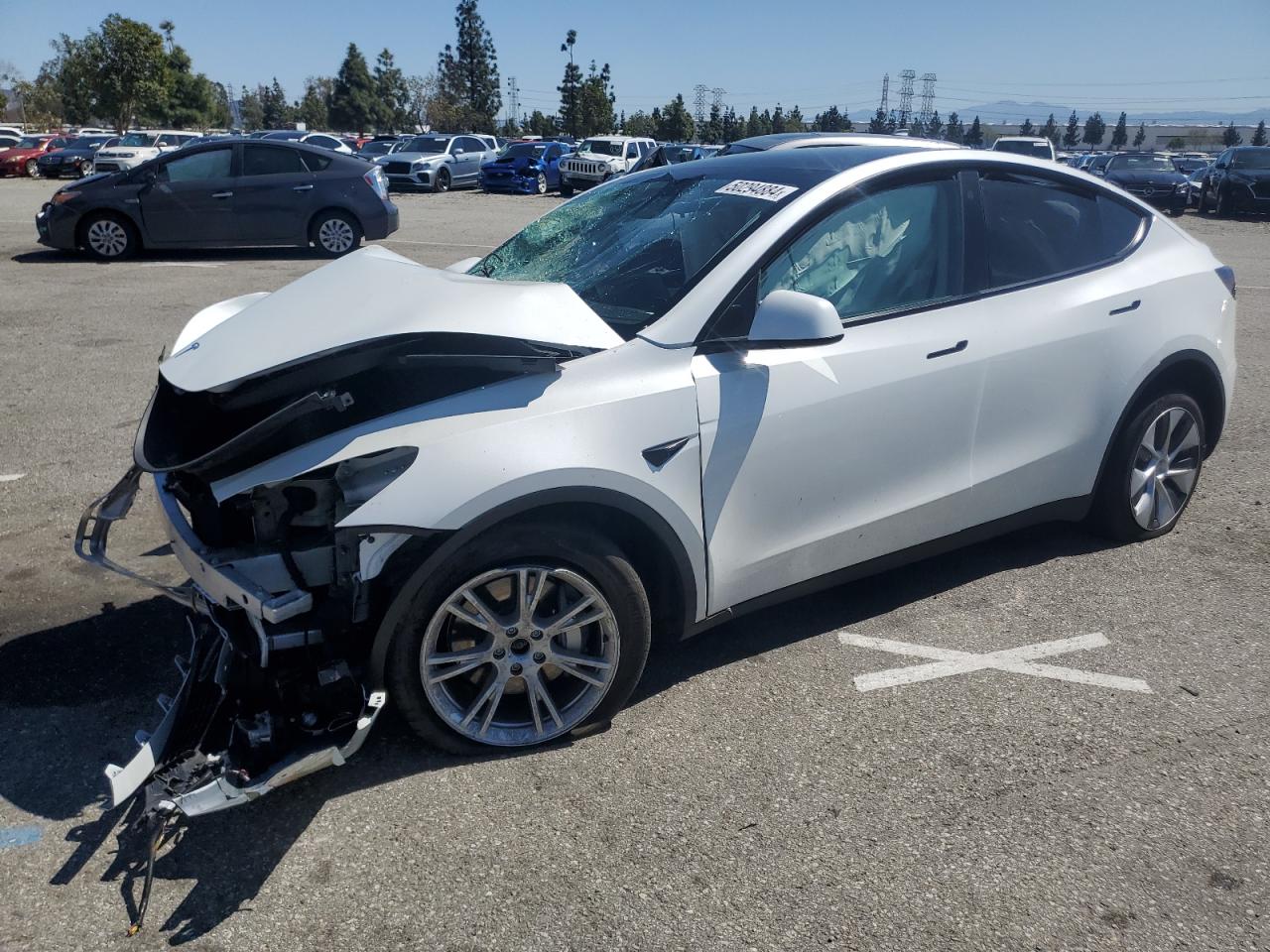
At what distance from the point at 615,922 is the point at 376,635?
984 millimetres

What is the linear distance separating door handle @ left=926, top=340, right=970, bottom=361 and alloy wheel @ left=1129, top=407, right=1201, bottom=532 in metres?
1.23

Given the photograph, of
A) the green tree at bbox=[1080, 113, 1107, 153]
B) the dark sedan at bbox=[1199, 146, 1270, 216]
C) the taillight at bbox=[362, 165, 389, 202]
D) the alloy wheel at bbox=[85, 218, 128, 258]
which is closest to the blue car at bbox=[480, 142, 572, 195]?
the taillight at bbox=[362, 165, 389, 202]

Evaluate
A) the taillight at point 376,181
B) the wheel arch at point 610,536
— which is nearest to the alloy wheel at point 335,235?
the taillight at point 376,181

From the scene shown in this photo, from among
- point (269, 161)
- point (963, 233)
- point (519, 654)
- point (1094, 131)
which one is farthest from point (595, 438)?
point (1094, 131)

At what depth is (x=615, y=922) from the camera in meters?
2.53

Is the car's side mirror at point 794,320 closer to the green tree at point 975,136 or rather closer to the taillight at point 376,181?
the taillight at point 376,181

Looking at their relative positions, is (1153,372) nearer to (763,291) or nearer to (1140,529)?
(1140,529)

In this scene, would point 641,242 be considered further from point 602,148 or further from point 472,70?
point 472,70

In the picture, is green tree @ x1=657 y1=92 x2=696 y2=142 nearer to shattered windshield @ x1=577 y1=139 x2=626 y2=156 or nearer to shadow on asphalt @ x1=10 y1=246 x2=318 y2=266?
shattered windshield @ x1=577 y1=139 x2=626 y2=156

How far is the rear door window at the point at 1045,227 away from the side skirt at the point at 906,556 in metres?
0.94

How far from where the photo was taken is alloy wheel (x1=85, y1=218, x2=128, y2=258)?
13273 mm

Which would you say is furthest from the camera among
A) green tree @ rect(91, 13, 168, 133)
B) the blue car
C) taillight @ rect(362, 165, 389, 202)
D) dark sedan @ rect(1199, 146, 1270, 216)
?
green tree @ rect(91, 13, 168, 133)

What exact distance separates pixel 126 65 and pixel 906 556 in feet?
225

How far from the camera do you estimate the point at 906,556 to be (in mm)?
3863
